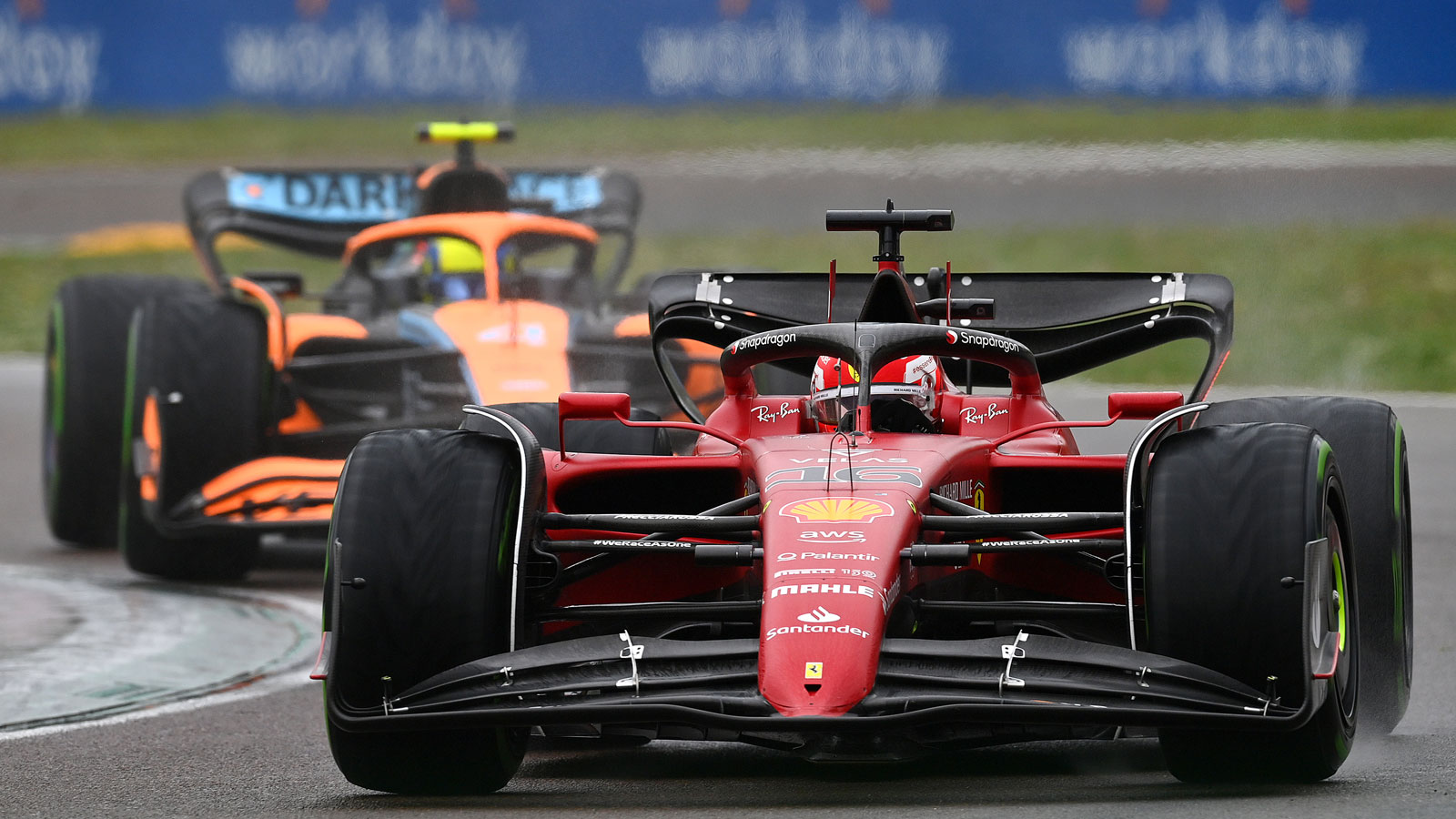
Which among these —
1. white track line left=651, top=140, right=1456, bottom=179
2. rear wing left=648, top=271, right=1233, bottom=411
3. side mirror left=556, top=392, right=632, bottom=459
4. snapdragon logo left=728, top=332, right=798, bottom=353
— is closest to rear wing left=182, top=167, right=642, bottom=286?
rear wing left=648, top=271, right=1233, bottom=411

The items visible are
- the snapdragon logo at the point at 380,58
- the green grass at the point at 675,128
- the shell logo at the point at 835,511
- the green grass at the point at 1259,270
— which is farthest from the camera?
the snapdragon logo at the point at 380,58

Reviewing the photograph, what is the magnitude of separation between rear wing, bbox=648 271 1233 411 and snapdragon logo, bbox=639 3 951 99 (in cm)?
1640

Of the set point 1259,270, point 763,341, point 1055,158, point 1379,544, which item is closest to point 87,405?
point 763,341

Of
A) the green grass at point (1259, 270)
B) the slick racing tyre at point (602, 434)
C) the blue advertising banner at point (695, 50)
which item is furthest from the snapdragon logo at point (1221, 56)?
the slick racing tyre at point (602, 434)

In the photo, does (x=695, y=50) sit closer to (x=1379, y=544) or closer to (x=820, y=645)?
(x=1379, y=544)

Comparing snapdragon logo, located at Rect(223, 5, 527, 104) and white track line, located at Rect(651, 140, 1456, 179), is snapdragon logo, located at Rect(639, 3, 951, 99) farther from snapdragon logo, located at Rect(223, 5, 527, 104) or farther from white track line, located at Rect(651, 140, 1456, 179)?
snapdragon logo, located at Rect(223, 5, 527, 104)

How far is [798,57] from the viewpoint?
25641 millimetres

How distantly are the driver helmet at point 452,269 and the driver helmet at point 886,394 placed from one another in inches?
226

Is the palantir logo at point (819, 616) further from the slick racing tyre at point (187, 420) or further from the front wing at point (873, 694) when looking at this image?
the slick racing tyre at point (187, 420)

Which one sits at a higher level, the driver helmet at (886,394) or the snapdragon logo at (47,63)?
the snapdragon logo at (47,63)

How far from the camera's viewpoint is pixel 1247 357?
19844 mm

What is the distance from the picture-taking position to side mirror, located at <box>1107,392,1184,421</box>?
6.19m

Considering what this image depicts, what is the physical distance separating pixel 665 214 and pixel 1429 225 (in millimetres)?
8095

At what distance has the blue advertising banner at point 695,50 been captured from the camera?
77.8 feet
